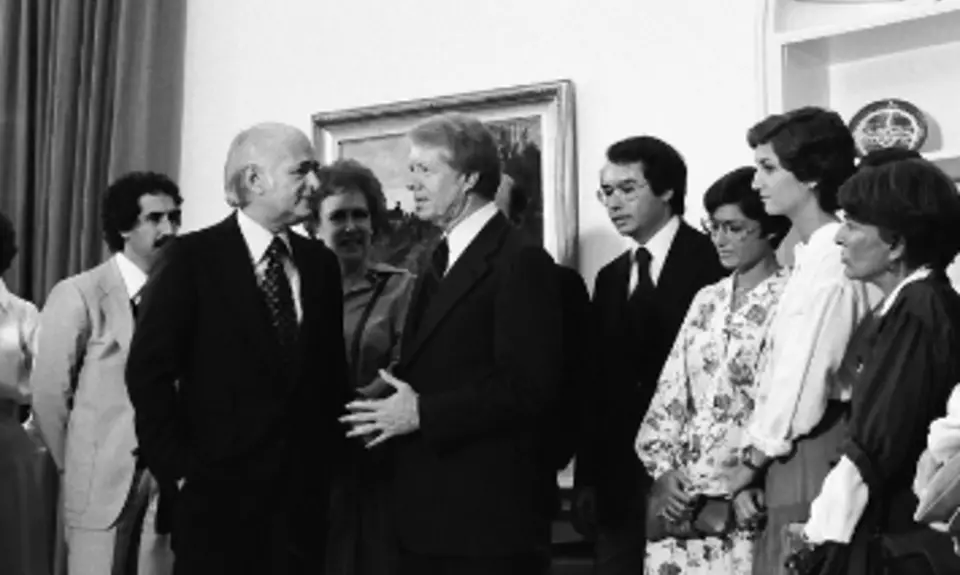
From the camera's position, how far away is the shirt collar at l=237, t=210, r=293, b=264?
3248 millimetres

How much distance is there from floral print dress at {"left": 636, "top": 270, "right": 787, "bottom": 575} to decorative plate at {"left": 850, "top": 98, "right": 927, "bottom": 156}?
41.2 inches

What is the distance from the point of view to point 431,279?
311cm

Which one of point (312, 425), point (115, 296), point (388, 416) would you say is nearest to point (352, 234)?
point (115, 296)

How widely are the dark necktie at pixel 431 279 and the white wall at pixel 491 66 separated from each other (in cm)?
165

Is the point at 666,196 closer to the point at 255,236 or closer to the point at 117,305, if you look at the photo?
the point at 255,236

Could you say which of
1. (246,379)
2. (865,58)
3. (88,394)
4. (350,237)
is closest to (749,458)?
(246,379)

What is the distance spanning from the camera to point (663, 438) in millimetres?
3377

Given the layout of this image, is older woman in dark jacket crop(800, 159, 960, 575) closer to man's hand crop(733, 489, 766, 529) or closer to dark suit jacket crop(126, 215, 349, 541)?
man's hand crop(733, 489, 766, 529)

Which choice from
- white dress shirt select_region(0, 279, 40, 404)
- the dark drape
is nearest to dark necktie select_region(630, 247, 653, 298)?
white dress shirt select_region(0, 279, 40, 404)

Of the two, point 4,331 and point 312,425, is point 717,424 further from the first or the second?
point 4,331

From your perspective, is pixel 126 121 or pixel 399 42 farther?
pixel 126 121

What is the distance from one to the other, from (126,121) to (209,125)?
0.38 metres

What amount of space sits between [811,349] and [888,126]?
1535 millimetres

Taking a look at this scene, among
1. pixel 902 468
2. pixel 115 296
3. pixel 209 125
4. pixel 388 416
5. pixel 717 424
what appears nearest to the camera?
pixel 902 468
